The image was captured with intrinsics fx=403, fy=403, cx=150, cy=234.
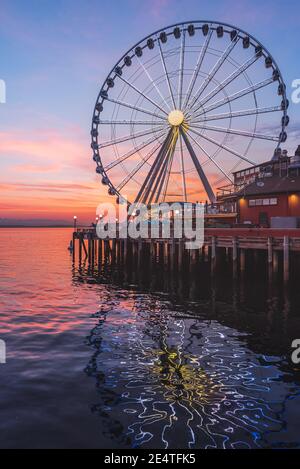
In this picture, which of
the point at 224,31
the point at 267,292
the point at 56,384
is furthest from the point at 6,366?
the point at 224,31

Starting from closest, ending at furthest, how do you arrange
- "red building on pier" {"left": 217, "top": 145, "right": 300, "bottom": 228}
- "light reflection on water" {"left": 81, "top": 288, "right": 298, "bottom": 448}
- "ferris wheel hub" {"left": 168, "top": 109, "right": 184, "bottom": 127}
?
"light reflection on water" {"left": 81, "top": 288, "right": 298, "bottom": 448} → "red building on pier" {"left": 217, "top": 145, "right": 300, "bottom": 228} → "ferris wheel hub" {"left": 168, "top": 109, "right": 184, "bottom": 127}

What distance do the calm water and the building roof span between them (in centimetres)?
1308

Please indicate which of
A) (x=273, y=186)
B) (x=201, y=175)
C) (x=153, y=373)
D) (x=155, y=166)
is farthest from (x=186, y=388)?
(x=155, y=166)

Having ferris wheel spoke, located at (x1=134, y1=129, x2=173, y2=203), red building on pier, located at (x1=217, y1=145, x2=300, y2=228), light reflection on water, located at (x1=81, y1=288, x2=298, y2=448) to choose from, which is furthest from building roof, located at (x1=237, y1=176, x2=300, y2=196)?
light reflection on water, located at (x1=81, y1=288, x2=298, y2=448)

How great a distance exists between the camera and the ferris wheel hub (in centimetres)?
3706

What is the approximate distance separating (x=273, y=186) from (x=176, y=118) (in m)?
10.8

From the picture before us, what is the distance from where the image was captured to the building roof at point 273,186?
3347 centimetres

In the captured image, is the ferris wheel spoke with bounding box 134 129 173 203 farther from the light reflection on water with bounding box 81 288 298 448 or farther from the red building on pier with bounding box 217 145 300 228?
the light reflection on water with bounding box 81 288 298 448

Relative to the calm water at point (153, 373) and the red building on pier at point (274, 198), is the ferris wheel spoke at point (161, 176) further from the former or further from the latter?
the calm water at point (153, 373)

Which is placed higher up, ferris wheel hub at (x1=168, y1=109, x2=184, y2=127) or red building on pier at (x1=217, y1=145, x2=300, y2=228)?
ferris wheel hub at (x1=168, y1=109, x2=184, y2=127)

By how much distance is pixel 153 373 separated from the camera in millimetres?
11180

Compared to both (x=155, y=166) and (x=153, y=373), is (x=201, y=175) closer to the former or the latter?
(x=155, y=166)

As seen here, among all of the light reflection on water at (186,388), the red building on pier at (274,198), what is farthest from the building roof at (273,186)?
the light reflection on water at (186,388)

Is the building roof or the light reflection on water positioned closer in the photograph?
the light reflection on water
